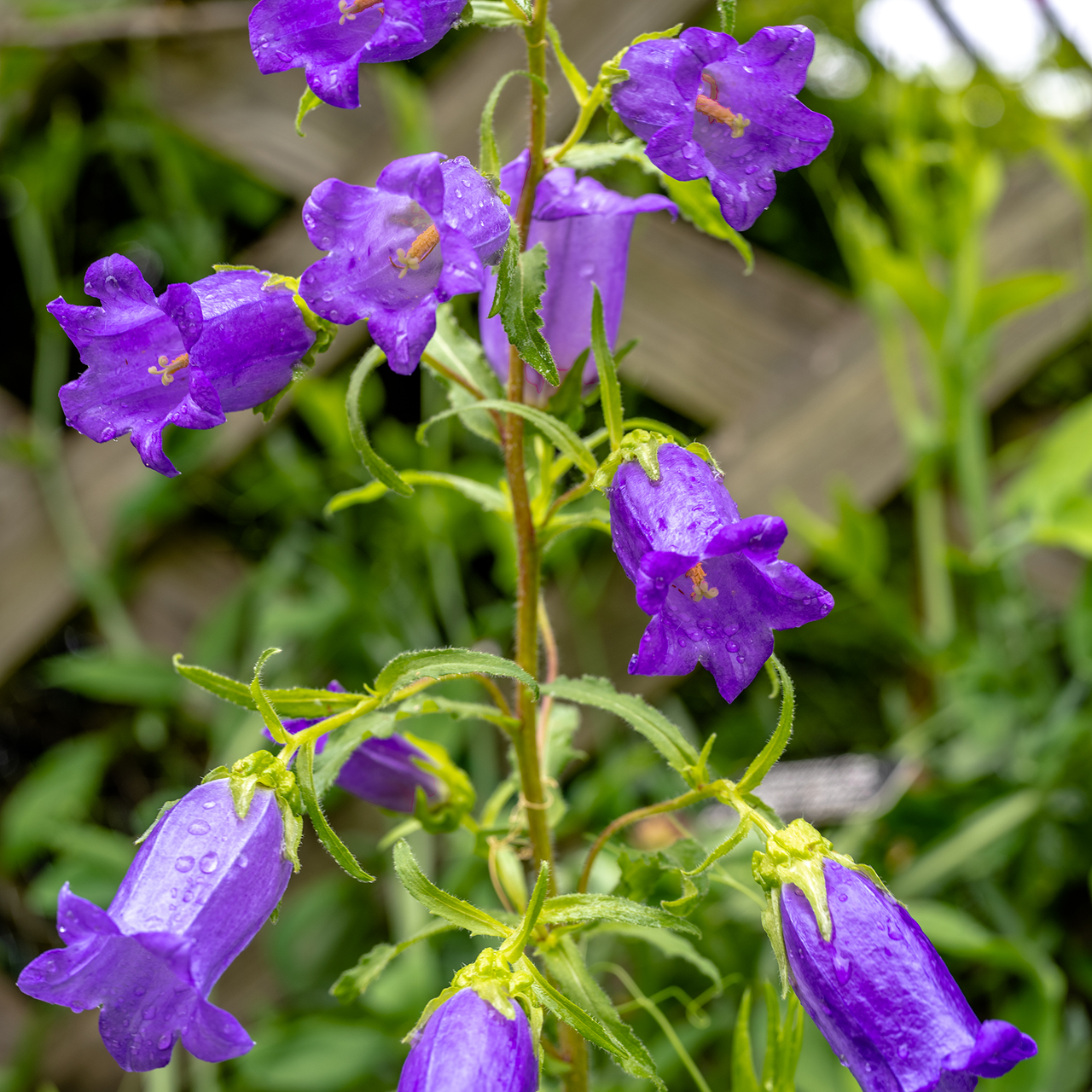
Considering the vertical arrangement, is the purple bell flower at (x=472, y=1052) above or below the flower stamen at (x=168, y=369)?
below

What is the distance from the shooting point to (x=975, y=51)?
105 cm

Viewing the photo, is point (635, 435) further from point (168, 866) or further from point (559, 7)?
point (559, 7)

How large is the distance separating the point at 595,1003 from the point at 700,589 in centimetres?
14

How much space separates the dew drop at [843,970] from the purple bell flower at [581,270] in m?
0.22

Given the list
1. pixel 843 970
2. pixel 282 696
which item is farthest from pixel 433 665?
pixel 843 970

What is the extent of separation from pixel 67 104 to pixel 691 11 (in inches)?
27.4

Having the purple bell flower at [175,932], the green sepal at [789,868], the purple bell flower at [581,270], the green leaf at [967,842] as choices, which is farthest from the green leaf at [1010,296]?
the purple bell flower at [175,932]

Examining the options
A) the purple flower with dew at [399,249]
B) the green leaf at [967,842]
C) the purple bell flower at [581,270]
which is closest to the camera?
the purple flower with dew at [399,249]

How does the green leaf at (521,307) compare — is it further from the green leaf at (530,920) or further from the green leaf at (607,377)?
the green leaf at (530,920)

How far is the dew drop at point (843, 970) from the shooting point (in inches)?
10.9

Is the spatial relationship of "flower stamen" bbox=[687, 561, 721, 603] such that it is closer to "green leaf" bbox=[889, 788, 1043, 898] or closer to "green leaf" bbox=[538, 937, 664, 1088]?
"green leaf" bbox=[538, 937, 664, 1088]

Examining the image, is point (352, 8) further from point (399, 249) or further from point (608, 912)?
point (608, 912)

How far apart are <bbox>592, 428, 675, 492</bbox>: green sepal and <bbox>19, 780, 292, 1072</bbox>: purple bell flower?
0.48 feet

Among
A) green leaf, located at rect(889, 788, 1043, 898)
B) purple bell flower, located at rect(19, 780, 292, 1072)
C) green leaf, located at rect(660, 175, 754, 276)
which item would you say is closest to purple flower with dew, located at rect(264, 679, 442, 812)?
purple bell flower, located at rect(19, 780, 292, 1072)
